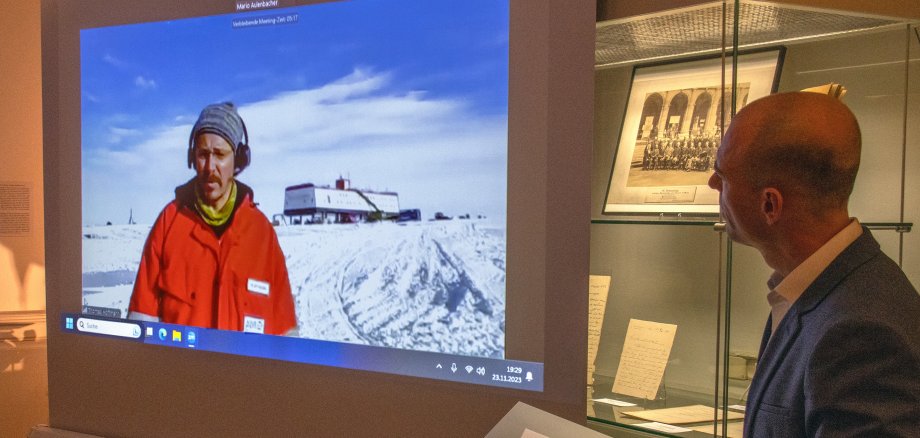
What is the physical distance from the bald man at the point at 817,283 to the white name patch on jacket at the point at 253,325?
1.26 metres

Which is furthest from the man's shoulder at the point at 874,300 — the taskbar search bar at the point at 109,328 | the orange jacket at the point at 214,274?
the taskbar search bar at the point at 109,328

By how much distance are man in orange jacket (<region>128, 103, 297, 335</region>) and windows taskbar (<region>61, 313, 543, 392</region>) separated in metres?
0.03

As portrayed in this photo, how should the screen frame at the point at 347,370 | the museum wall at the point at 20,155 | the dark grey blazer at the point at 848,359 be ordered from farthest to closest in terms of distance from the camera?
1. the museum wall at the point at 20,155
2. the screen frame at the point at 347,370
3. the dark grey blazer at the point at 848,359

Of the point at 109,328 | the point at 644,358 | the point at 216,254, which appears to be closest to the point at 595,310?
the point at 644,358

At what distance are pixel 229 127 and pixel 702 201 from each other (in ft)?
4.20

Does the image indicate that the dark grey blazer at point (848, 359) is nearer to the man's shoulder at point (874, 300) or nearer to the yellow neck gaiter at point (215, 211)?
the man's shoulder at point (874, 300)

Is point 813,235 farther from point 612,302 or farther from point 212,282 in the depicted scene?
point 212,282

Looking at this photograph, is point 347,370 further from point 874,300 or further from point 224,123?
point 874,300

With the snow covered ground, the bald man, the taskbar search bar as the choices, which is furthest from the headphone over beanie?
the bald man

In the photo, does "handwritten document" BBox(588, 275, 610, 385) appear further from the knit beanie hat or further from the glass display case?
the knit beanie hat

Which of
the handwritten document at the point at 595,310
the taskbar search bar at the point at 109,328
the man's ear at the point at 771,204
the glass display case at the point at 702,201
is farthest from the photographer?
the taskbar search bar at the point at 109,328

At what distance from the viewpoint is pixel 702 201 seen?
66.1 inches

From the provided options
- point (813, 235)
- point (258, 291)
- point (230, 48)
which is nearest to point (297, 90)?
point (230, 48)

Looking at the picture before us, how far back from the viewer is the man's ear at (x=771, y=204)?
4.39 feet
